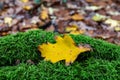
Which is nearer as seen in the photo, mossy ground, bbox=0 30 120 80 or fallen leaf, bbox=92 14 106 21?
mossy ground, bbox=0 30 120 80

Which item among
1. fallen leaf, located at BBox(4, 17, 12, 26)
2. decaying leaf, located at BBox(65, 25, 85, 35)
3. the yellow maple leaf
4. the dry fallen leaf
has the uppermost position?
the yellow maple leaf

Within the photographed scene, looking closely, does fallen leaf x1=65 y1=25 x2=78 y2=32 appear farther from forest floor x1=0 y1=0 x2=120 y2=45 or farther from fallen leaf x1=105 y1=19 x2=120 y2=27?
fallen leaf x1=105 y1=19 x2=120 y2=27

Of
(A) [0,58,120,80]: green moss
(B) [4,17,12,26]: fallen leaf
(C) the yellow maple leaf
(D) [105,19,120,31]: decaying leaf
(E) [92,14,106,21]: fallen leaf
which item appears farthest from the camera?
(E) [92,14,106,21]: fallen leaf

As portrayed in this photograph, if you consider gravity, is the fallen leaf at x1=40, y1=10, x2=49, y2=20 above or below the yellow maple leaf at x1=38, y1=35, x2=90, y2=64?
below

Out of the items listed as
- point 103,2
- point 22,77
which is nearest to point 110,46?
point 22,77

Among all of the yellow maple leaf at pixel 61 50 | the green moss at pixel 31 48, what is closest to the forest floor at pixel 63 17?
the green moss at pixel 31 48

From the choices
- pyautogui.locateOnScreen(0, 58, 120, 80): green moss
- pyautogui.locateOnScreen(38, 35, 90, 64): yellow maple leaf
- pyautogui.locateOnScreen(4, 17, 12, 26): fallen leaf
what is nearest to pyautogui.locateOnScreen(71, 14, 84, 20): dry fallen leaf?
pyautogui.locateOnScreen(4, 17, 12, 26): fallen leaf

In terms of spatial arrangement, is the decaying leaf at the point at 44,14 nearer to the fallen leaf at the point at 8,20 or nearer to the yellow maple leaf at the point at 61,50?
the fallen leaf at the point at 8,20
